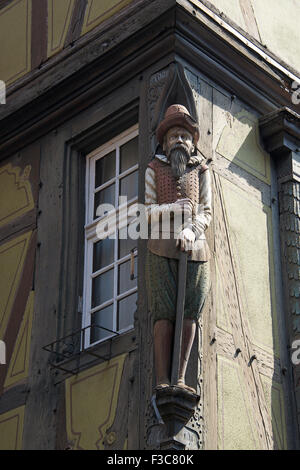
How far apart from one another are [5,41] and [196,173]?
150 inches

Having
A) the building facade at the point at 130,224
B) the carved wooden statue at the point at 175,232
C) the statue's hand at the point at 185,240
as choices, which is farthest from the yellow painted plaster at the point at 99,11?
the statue's hand at the point at 185,240

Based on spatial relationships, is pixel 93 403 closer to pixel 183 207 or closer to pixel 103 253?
pixel 103 253

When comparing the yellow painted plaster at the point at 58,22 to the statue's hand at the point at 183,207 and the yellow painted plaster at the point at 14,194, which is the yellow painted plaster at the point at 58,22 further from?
the statue's hand at the point at 183,207

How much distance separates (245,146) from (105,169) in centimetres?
131

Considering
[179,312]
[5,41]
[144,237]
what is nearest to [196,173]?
[144,237]

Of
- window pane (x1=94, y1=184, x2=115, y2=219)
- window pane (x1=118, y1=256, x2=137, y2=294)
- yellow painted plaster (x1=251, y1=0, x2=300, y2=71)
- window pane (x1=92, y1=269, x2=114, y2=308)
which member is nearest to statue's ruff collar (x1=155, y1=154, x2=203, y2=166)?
window pane (x1=118, y1=256, x2=137, y2=294)

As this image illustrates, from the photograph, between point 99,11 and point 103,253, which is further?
point 99,11

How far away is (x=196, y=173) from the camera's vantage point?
10305 millimetres

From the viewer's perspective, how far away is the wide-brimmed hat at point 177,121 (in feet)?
33.8

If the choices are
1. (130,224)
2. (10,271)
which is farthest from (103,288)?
(10,271)

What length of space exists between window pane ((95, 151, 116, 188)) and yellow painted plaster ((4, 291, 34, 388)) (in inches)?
48.3

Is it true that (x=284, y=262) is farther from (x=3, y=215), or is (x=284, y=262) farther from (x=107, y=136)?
(x=3, y=215)

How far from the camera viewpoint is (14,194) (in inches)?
479
